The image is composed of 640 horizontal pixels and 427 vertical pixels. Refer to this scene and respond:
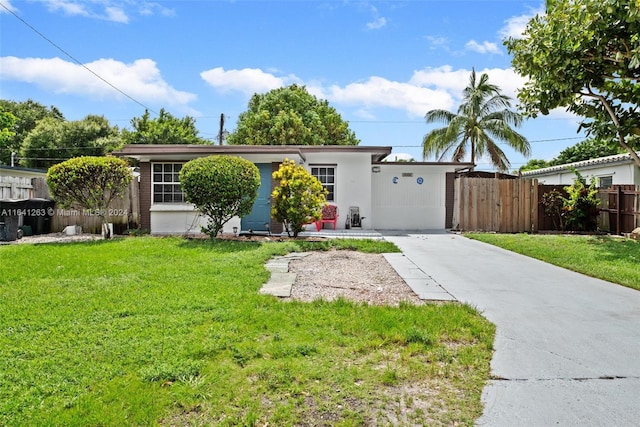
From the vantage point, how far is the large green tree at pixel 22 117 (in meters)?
33.2

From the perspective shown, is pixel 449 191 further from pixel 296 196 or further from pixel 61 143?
pixel 61 143

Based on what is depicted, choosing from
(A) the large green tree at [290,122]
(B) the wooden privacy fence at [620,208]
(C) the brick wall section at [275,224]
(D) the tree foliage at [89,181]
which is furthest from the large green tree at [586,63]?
(A) the large green tree at [290,122]

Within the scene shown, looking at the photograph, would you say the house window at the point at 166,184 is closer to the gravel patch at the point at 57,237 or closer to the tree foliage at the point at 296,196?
the gravel patch at the point at 57,237

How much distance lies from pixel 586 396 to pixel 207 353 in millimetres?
2740

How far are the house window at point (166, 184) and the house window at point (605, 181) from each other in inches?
642

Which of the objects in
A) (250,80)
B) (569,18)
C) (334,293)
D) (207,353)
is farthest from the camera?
(250,80)

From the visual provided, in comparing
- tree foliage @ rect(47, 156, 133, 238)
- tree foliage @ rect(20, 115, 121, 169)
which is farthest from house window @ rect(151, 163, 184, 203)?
tree foliage @ rect(20, 115, 121, 169)

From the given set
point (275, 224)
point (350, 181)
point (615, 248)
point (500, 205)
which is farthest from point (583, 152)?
point (275, 224)

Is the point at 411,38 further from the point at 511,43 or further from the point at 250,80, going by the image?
the point at 250,80

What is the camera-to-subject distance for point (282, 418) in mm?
2461

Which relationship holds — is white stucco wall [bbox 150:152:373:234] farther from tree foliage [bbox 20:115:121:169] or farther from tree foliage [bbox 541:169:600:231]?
tree foliage [bbox 20:115:121:169]

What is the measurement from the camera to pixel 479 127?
75.9 ft

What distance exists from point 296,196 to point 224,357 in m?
7.79

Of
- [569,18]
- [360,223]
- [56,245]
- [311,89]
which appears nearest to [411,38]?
[569,18]
